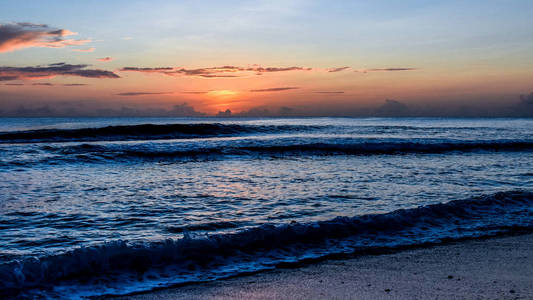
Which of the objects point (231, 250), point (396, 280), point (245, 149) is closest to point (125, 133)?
point (245, 149)

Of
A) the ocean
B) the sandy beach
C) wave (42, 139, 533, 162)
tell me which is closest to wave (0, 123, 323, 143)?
wave (42, 139, 533, 162)

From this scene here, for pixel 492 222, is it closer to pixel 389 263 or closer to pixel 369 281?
pixel 389 263

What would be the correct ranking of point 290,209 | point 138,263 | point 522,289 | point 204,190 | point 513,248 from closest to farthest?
point 522,289, point 138,263, point 513,248, point 290,209, point 204,190

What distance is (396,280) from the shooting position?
3.78 m

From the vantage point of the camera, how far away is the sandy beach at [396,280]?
11.3 feet

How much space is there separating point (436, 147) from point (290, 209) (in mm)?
16935

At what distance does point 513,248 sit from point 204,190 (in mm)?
5712

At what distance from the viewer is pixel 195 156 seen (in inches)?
635

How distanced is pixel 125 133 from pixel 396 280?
27718 mm

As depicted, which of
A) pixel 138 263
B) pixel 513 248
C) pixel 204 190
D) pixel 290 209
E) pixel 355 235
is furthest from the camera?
pixel 204 190

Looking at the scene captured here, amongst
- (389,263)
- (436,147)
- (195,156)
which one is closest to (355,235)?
(389,263)

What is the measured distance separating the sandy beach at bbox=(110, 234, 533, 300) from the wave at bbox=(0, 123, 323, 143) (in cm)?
2374

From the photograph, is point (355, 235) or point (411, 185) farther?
point (411, 185)

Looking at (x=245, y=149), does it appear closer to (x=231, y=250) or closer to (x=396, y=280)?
(x=231, y=250)
